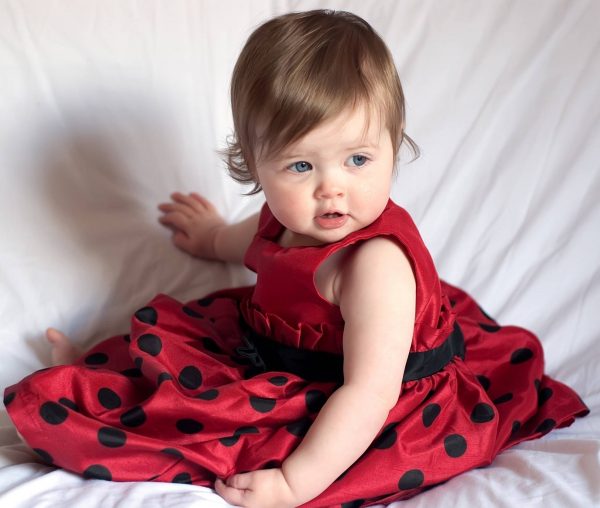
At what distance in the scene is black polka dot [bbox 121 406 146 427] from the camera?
103 centimetres

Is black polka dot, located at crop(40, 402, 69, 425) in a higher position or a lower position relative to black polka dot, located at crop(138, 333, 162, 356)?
lower

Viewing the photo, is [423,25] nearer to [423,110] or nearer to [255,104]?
[423,110]

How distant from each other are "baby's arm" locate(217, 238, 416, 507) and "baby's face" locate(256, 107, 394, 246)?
0.06 meters

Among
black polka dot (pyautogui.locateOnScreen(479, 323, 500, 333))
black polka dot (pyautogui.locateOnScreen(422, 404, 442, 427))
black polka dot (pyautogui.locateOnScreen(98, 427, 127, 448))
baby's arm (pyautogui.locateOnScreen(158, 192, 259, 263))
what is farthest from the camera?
baby's arm (pyautogui.locateOnScreen(158, 192, 259, 263))

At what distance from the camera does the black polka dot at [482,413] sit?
112cm

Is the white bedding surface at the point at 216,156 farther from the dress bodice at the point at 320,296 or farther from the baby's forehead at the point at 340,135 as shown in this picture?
the baby's forehead at the point at 340,135

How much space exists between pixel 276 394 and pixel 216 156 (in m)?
0.60

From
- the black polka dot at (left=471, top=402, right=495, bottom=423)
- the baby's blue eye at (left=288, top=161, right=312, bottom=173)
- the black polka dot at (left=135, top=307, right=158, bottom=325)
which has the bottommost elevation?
the black polka dot at (left=135, top=307, right=158, bottom=325)

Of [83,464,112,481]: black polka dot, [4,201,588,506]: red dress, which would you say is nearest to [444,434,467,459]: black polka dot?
[4,201,588,506]: red dress

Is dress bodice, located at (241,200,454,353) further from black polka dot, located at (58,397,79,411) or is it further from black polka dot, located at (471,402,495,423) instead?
black polka dot, located at (58,397,79,411)

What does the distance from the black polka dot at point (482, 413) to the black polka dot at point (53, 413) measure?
53 centimetres

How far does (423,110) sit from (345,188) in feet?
2.01

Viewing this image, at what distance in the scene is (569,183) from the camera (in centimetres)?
153

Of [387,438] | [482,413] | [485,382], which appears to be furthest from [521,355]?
[387,438]
